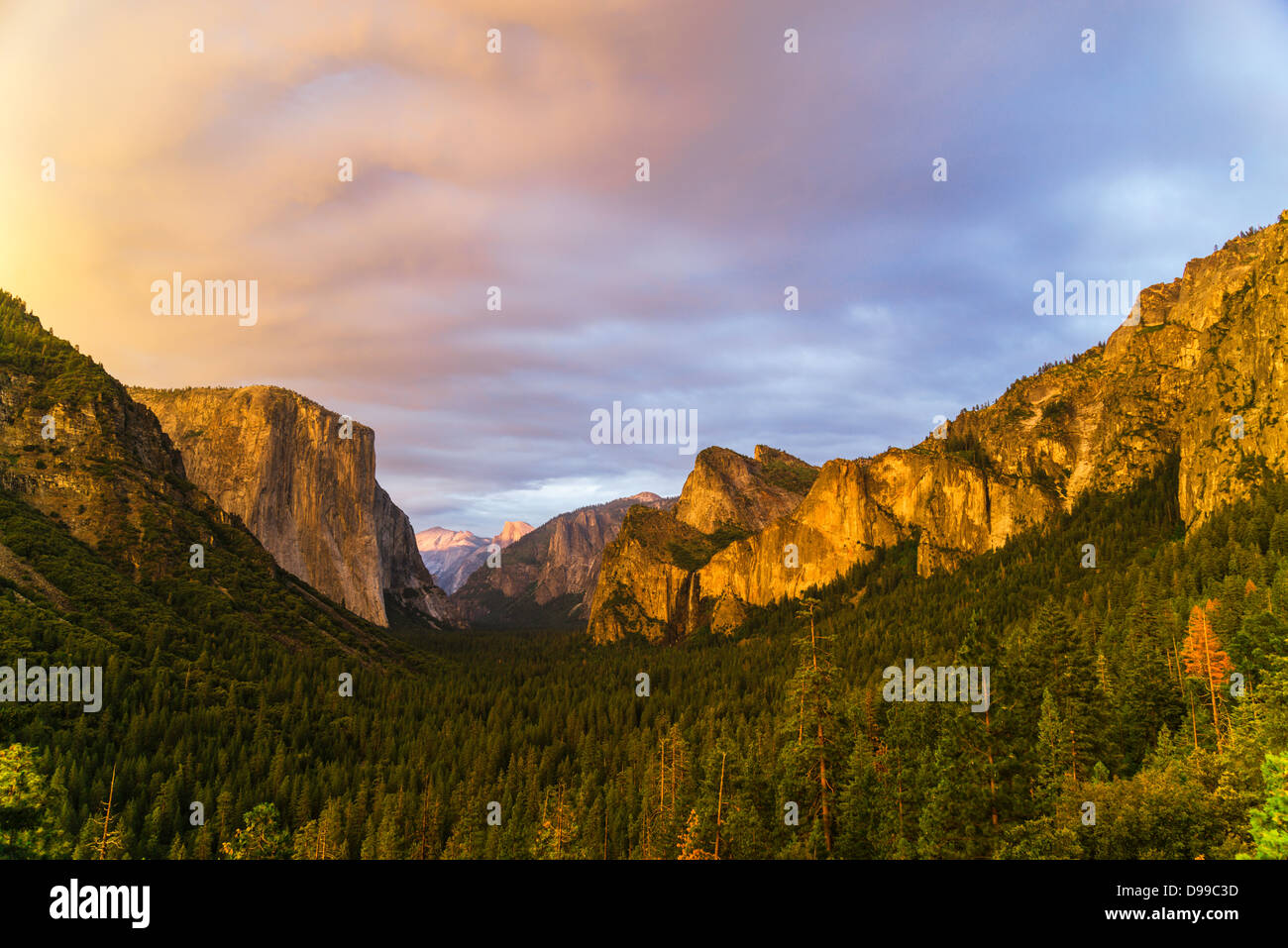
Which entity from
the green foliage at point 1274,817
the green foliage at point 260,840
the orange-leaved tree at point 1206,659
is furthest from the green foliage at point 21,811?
the orange-leaved tree at point 1206,659

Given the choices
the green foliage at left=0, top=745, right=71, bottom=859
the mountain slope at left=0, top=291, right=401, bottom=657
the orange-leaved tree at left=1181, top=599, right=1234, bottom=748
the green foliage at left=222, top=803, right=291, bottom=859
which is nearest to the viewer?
the green foliage at left=0, top=745, right=71, bottom=859

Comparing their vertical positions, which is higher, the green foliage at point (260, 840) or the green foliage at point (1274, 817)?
the green foliage at point (1274, 817)

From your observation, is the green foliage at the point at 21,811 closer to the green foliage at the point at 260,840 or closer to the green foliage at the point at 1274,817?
the green foliage at the point at 260,840

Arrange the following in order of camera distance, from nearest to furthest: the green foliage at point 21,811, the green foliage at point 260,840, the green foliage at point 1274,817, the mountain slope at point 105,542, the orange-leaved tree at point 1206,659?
the green foliage at point 1274,817, the green foliage at point 21,811, the orange-leaved tree at point 1206,659, the green foliage at point 260,840, the mountain slope at point 105,542

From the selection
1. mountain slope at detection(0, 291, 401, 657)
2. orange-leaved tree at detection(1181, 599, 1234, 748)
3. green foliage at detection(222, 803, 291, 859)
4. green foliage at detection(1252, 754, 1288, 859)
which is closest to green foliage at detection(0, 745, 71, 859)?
green foliage at detection(222, 803, 291, 859)

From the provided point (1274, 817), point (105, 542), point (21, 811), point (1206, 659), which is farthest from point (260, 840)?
point (105, 542)

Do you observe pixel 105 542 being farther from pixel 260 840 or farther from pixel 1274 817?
pixel 1274 817

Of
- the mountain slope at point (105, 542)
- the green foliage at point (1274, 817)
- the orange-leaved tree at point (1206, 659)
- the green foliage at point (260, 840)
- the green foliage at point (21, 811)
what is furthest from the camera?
the mountain slope at point (105, 542)

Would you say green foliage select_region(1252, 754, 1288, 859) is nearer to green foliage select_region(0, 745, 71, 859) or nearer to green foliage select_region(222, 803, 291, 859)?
green foliage select_region(0, 745, 71, 859)
